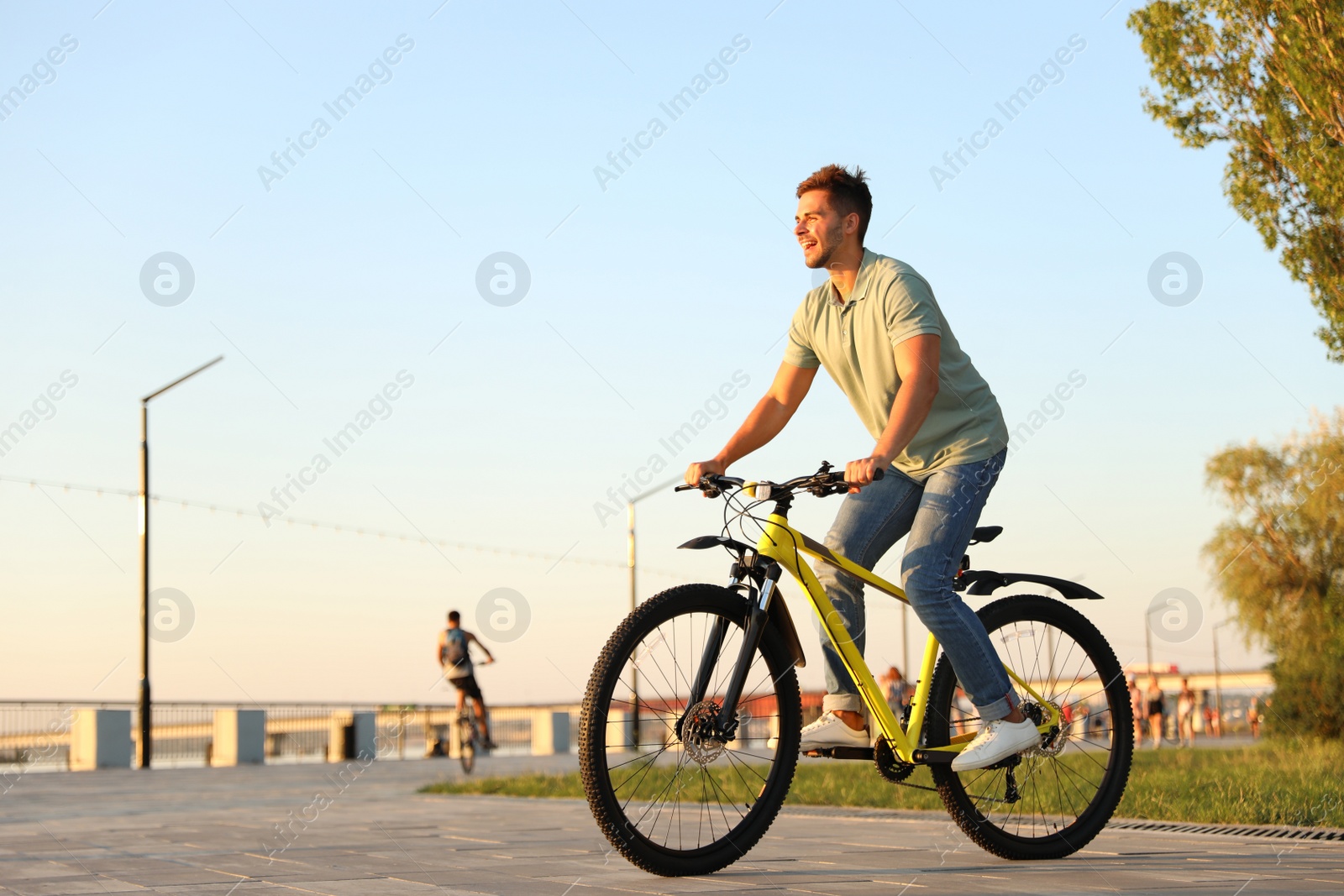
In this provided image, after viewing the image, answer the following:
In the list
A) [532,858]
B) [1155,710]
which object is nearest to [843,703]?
[532,858]

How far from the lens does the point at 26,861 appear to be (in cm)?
542

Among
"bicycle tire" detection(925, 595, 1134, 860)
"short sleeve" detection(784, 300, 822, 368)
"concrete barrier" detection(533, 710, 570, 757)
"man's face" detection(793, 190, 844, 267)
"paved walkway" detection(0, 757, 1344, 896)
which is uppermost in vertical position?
"man's face" detection(793, 190, 844, 267)

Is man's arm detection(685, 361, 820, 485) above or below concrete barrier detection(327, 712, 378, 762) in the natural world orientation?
above

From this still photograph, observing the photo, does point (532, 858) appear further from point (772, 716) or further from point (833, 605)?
point (833, 605)

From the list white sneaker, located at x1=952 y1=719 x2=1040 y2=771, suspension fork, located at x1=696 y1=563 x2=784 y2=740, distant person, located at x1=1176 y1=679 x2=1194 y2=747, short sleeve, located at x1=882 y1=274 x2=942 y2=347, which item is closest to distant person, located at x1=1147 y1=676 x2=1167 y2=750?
distant person, located at x1=1176 y1=679 x2=1194 y2=747

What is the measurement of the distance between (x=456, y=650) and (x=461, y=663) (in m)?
0.22

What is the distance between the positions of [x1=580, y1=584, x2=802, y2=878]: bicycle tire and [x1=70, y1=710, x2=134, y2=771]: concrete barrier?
1797 cm

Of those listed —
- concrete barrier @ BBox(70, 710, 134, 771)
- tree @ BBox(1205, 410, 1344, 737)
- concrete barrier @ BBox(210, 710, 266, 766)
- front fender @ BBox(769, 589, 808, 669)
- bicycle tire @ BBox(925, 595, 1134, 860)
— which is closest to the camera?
front fender @ BBox(769, 589, 808, 669)

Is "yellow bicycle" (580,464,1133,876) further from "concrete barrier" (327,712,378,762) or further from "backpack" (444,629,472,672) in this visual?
"concrete barrier" (327,712,378,762)

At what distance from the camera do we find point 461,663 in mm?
15516

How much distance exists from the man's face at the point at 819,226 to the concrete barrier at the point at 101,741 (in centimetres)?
1825

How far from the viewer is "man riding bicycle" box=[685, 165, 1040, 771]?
473 centimetres

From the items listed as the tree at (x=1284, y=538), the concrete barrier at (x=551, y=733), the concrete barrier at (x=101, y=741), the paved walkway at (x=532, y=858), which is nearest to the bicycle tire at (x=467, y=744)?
the paved walkway at (x=532, y=858)

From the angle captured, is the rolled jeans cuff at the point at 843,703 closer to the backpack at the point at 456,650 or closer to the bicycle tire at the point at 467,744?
Result: the bicycle tire at the point at 467,744
